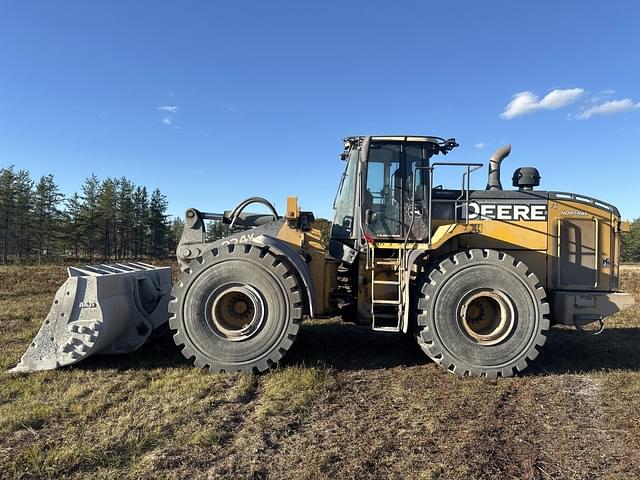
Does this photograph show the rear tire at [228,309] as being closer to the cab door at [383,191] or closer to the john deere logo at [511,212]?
the cab door at [383,191]

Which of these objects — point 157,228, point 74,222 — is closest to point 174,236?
point 157,228

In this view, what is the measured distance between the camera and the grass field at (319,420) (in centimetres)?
304

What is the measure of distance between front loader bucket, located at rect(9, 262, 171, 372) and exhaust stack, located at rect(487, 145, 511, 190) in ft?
17.2

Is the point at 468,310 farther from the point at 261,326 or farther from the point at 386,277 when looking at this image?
the point at 261,326

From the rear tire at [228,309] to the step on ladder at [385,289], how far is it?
45.6 inches

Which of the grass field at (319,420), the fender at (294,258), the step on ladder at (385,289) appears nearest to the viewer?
the grass field at (319,420)

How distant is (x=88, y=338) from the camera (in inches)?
192

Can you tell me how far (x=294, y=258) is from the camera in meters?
5.40

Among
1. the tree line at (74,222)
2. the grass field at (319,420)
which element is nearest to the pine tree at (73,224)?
the tree line at (74,222)

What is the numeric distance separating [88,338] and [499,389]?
15.2 feet

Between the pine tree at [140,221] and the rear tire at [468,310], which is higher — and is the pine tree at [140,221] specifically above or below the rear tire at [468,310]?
above

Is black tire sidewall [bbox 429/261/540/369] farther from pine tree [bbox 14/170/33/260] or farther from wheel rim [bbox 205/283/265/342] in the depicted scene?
pine tree [bbox 14/170/33/260]

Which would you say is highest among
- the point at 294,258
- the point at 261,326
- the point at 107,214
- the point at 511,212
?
the point at 107,214

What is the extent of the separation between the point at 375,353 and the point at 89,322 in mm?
3774
